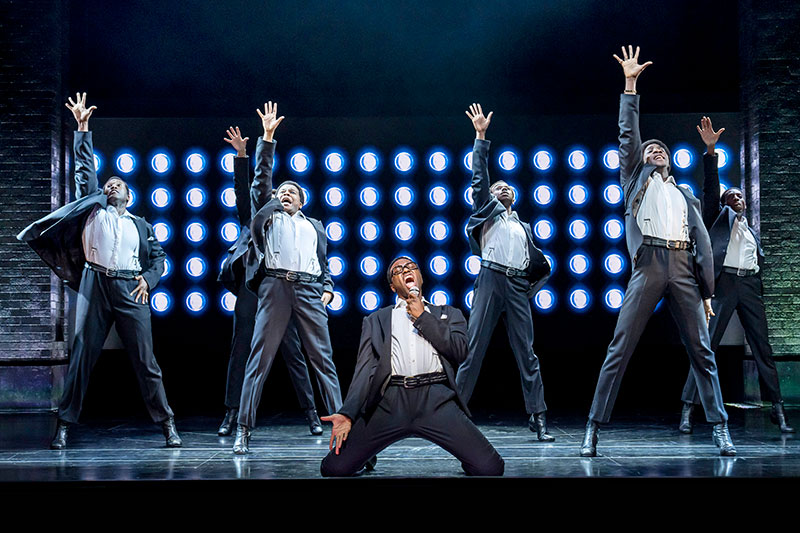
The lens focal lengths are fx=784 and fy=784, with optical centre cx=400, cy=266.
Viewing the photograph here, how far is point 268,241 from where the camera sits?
5.05 m

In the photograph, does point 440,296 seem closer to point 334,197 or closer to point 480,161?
point 334,197

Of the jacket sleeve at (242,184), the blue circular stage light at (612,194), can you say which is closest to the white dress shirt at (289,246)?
the jacket sleeve at (242,184)

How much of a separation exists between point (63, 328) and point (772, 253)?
7.22 meters

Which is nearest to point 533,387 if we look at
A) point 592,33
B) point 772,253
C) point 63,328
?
point 772,253

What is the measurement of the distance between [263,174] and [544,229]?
3890mm

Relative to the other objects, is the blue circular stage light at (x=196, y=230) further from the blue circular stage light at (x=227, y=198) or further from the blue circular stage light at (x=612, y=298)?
the blue circular stage light at (x=612, y=298)

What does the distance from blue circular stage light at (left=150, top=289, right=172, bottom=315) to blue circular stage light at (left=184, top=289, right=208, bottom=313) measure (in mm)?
183

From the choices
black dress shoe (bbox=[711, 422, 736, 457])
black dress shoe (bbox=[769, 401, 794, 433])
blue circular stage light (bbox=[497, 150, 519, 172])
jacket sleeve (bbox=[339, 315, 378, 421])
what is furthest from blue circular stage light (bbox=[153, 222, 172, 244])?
black dress shoe (bbox=[769, 401, 794, 433])

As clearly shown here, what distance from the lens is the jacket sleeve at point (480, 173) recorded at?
209 inches

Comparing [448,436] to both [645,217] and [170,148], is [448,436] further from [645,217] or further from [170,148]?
[170,148]

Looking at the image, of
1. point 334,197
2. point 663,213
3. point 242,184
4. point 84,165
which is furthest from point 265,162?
point 334,197

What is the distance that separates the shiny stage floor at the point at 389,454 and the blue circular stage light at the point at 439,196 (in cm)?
253

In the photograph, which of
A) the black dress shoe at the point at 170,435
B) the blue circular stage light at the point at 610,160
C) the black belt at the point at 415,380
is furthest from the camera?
the blue circular stage light at the point at 610,160

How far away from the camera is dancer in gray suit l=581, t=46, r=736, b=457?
4.44 m
